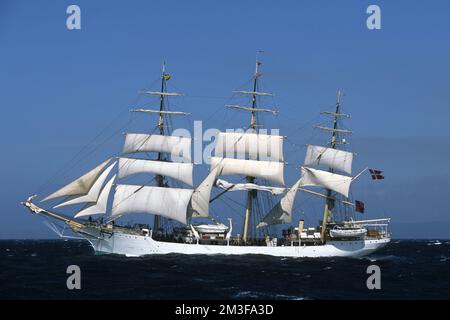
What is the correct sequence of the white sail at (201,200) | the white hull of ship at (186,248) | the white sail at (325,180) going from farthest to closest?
1. the white sail at (325,180)
2. the white sail at (201,200)
3. the white hull of ship at (186,248)

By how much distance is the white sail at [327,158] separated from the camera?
9806cm

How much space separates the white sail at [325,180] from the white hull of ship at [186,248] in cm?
731

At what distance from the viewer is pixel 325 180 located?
319ft

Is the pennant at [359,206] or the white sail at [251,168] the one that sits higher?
the white sail at [251,168]

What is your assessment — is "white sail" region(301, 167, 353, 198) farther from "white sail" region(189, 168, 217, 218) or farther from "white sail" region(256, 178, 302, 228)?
Result: "white sail" region(189, 168, 217, 218)

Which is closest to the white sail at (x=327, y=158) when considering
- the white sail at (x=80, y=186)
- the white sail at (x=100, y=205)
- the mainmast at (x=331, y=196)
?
the mainmast at (x=331, y=196)

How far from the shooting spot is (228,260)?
265ft

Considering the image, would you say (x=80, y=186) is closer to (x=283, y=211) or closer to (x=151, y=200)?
(x=151, y=200)

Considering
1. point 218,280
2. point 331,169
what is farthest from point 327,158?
point 218,280

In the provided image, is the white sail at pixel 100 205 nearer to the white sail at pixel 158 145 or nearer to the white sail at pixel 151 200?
the white sail at pixel 151 200

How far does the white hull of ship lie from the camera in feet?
282

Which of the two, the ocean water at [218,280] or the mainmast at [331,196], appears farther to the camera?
the mainmast at [331,196]

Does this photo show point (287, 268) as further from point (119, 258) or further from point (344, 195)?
point (344, 195)
